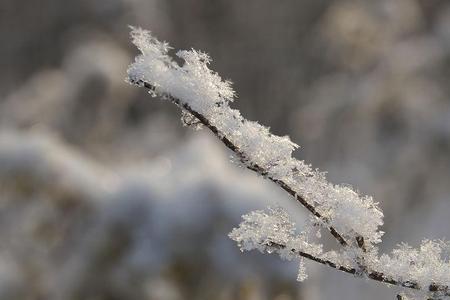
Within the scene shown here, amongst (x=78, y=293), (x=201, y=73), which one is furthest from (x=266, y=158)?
(x=78, y=293)

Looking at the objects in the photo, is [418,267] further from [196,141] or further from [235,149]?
[196,141]

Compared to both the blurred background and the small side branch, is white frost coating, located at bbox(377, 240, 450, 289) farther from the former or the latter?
the blurred background

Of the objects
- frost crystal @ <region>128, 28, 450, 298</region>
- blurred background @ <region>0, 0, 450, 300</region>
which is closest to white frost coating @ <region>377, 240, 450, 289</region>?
frost crystal @ <region>128, 28, 450, 298</region>

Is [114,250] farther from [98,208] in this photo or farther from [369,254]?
[369,254]

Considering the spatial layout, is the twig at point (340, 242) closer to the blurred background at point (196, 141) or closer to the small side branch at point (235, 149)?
the small side branch at point (235, 149)

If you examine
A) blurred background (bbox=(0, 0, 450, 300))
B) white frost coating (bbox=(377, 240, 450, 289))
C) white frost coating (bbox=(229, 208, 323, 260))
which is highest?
blurred background (bbox=(0, 0, 450, 300))

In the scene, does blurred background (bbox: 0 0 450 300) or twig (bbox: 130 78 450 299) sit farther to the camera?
Answer: blurred background (bbox: 0 0 450 300)

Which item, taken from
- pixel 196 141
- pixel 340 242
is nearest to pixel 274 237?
pixel 340 242
